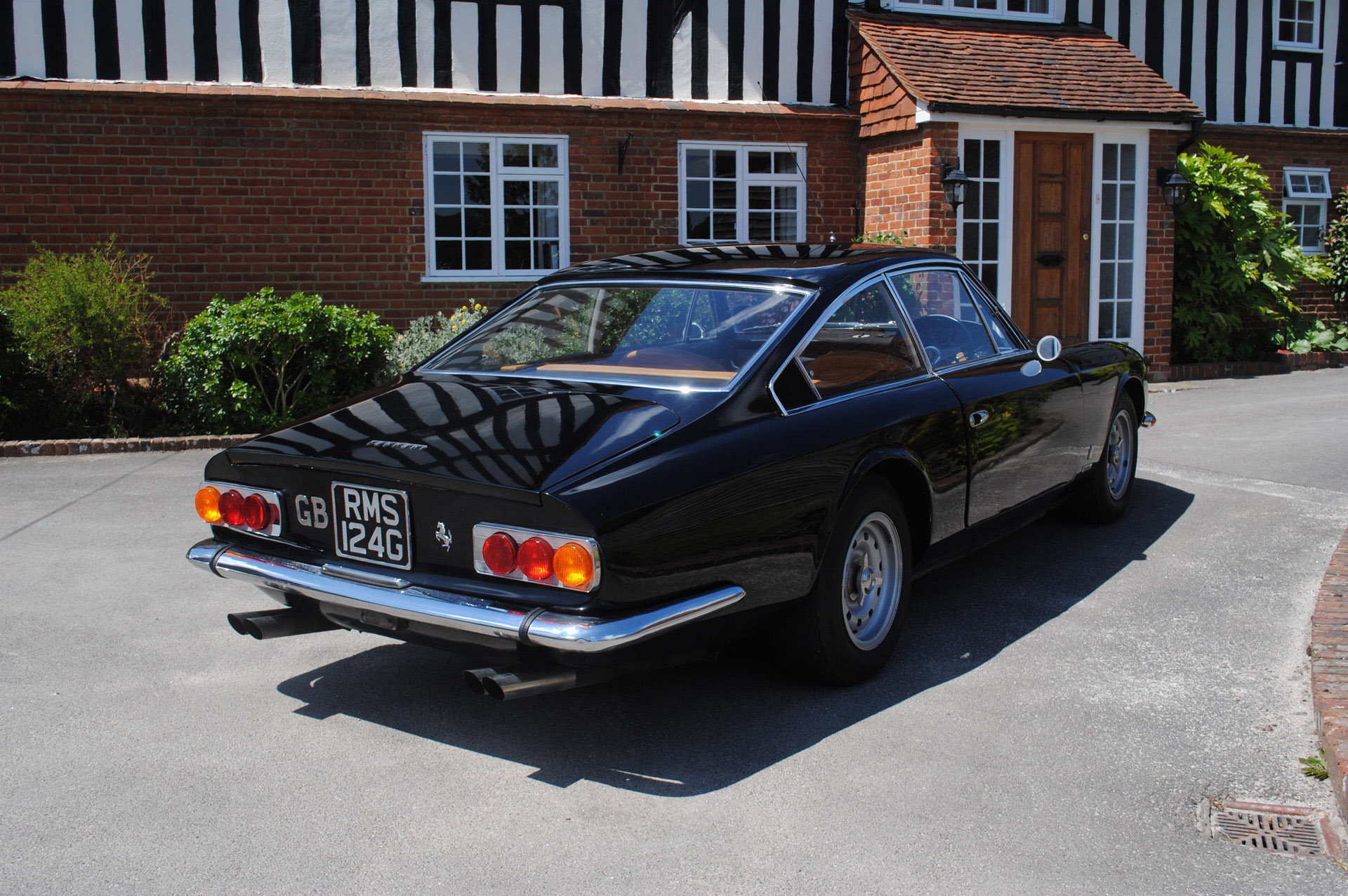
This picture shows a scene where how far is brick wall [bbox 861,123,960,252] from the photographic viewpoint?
11445 millimetres

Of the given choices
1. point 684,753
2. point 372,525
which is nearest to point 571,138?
point 372,525

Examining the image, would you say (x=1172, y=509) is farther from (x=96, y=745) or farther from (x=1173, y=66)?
(x=1173, y=66)

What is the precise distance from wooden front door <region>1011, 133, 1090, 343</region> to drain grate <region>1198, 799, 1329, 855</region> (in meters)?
9.62

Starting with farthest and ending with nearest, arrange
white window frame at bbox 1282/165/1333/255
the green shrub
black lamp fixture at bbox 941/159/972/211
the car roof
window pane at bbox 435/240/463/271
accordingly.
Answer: white window frame at bbox 1282/165/1333/255 < window pane at bbox 435/240/463/271 < black lamp fixture at bbox 941/159/972/211 < the green shrub < the car roof

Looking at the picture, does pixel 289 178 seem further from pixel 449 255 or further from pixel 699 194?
pixel 699 194

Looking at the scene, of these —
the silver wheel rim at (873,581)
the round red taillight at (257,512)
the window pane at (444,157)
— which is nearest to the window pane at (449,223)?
the window pane at (444,157)

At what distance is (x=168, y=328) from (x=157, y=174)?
1454 mm

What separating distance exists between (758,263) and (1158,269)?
9675 mm

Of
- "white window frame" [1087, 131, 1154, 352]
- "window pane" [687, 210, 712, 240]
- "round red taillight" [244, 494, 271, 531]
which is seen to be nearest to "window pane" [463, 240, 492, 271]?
"window pane" [687, 210, 712, 240]

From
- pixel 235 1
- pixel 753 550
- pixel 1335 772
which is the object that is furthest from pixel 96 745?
pixel 235 1

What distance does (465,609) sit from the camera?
309cm

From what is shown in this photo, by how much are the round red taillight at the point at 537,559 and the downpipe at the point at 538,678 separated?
25 cm

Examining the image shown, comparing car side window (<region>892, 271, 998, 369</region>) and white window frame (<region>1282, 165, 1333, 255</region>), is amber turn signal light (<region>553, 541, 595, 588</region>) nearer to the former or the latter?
car side window (<region>892, 271, 998, 369</region>)

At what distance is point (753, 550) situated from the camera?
133 inches
